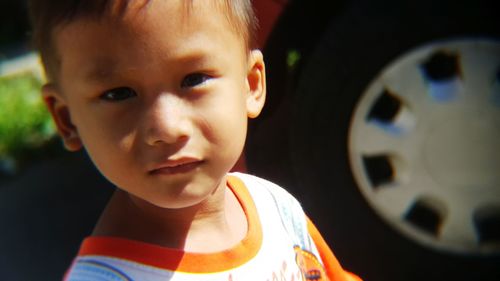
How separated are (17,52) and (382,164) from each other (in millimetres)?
5133

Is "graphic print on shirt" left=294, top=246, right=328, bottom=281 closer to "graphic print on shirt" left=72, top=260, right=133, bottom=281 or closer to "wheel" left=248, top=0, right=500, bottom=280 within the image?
"graphic print on shirt" left=72, top=260, right=133, bottom=281

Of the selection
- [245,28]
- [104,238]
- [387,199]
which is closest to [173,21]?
[245,28]

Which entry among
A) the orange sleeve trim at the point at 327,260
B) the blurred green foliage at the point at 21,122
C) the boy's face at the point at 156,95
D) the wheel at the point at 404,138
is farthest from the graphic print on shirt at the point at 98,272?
the blurred green foliage at the point at 21,122

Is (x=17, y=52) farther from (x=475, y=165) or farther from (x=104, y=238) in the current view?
(x=104, y=238)

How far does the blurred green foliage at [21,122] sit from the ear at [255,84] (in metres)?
3.33

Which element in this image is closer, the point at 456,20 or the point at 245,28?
the point at 245,28

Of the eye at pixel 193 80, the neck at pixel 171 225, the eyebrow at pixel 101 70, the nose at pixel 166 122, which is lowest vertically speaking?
the neck at pixel 171 225

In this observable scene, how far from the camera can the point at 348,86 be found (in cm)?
241

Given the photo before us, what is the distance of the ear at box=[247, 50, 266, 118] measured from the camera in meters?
1.38

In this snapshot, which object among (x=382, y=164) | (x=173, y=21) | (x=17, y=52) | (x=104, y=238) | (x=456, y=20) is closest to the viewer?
(x=173, y=21)

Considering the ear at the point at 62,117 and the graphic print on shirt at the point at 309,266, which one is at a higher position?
the ear at the point at 62,117

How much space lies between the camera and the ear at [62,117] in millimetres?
1279

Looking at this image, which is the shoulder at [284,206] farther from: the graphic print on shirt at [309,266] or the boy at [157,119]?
the boy at [157,119]

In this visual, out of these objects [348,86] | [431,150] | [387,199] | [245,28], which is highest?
[245,28]
